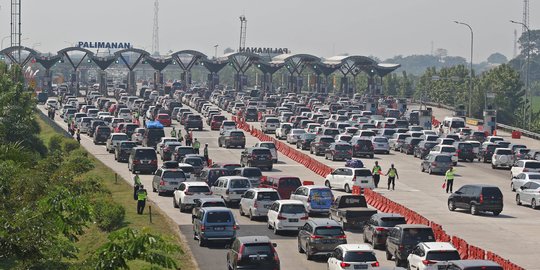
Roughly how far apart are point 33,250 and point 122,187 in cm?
3804

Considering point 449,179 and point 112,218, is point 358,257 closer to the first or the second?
point 112,218

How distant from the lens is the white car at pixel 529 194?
5581cm

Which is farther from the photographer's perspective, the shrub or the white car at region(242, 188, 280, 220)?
the white car at region(242, 188, 280, 220)

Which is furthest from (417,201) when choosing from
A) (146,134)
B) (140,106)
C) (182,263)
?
(140,106)

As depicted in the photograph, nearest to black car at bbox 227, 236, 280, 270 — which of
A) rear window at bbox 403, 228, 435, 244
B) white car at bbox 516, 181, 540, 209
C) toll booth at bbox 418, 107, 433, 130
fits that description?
rear window at bbox 403, 228, 435, 244

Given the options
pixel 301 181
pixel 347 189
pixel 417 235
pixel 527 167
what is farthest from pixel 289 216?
pixel 527 167

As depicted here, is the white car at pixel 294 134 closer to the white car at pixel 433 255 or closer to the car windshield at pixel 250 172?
the car windshield at pixel 250 172

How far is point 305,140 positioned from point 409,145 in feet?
24.6

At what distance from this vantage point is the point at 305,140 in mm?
86250

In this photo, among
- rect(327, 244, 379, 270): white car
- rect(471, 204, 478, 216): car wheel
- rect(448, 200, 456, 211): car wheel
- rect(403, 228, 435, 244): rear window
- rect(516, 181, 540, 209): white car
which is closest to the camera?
rect(327, 244, 379, 270): white car

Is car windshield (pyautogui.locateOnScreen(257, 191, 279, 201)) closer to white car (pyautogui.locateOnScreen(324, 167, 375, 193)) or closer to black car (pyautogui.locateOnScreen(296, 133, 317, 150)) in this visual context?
white car (pyautogui.locateOnScreen(324, 167, 375, 193))

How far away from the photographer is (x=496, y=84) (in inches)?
6245

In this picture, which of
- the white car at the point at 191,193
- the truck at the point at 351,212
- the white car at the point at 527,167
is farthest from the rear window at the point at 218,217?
the white car at the point at 527,167

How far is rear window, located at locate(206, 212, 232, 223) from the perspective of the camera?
4266 centimetres
